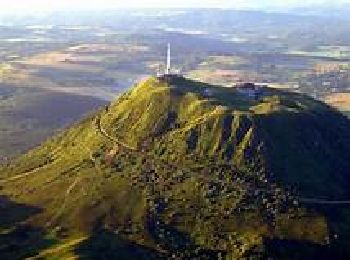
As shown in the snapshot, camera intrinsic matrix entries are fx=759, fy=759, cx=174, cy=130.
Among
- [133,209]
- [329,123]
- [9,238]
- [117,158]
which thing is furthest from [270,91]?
[9,238]

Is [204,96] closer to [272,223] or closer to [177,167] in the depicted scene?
[177,167]

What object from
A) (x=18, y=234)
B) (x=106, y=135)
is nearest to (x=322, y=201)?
(x=106, y=135)

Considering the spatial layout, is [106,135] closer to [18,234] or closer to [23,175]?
[23,175]

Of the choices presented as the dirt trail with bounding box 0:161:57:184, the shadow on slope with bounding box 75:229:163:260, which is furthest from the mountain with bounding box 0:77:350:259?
the dirt trail with bounding box 0:161:57:184

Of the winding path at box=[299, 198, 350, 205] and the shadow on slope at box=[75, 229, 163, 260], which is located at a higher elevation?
the winding path at box=[299, 198, 350, 205]

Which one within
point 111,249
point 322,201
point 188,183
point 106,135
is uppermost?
point 106,135

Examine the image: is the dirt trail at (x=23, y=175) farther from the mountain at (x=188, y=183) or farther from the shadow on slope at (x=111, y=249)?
the shadow on slope at (x=111, y=249)

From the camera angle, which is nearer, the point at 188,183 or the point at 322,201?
the point at 322,201

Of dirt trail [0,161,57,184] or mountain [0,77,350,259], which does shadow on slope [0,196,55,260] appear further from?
dirt trail [0,161,57,184]
